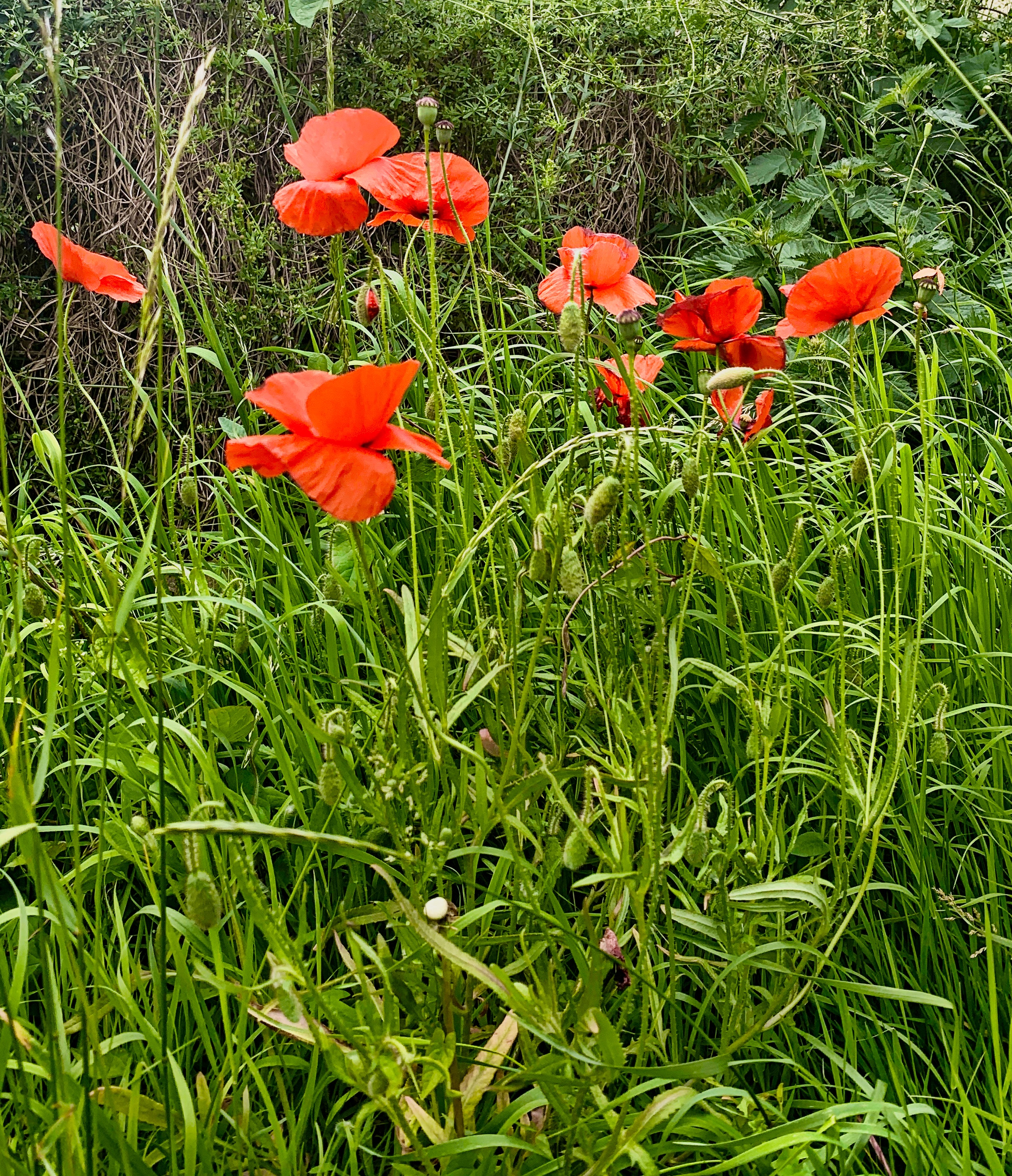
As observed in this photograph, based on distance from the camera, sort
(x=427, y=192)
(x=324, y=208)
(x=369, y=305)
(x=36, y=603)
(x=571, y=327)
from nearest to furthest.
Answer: (x=571, y=327) → (x=36, y=603) → (x=324, y=208) → (x=427, y=192) → (x=369, y=305)

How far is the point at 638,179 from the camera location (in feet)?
9.77

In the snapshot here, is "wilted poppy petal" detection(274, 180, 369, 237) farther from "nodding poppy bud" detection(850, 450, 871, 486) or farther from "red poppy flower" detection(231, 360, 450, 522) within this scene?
"nodding poppy bud" detection(850, 450, 871, 486)

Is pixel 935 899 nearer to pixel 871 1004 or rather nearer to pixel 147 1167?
pixel 871 1004

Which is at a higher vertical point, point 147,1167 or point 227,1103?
point 147,1167

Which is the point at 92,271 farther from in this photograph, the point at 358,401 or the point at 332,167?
the point at 358,401

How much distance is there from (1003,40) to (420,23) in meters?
1.56

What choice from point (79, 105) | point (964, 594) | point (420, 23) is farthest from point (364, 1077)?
point (420, 23)

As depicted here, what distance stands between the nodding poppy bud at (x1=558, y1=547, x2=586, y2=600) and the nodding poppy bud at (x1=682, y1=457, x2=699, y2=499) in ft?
0.65

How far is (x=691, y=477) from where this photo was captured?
1100 mm

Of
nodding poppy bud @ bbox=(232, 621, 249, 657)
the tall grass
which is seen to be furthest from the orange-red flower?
nodding poppy bud @ bbox=(232, 621, 249, 657)

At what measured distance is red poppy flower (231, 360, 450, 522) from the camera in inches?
36.4

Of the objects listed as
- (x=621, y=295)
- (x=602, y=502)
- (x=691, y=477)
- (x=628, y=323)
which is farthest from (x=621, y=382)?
(x=602, y=502)

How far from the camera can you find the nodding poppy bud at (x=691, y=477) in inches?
42.9

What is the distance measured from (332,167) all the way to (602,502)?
66 centimetres
